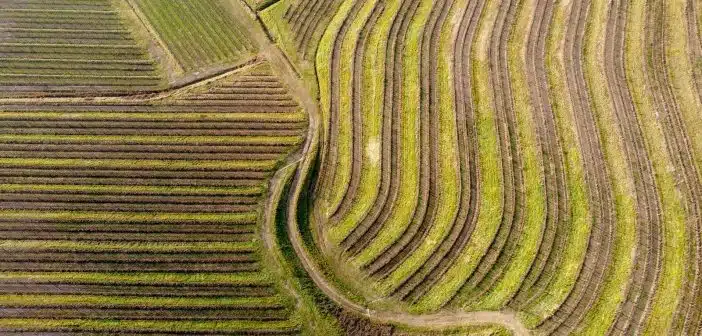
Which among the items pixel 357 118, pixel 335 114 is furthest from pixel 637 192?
pixel 335 114

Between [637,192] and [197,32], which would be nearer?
[637,192]

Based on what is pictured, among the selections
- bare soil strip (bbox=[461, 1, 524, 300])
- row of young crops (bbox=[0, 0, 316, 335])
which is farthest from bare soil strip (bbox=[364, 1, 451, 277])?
row of young crops (bbox=[0, 0, 316, 335])

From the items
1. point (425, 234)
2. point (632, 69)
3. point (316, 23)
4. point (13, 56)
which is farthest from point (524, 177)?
point (13, 56)

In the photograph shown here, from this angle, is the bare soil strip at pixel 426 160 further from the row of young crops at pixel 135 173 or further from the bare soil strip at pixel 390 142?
the row of young crops at pixel 135 173

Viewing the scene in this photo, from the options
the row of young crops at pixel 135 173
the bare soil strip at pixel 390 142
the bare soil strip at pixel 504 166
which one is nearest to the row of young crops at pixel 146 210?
the row of young crops at pixel 135 173

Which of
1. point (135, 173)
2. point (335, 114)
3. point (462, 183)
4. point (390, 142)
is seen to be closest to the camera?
point (462, 183)

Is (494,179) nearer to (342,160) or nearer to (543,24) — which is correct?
(342,160)

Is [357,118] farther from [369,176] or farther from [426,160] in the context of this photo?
[426,160]
